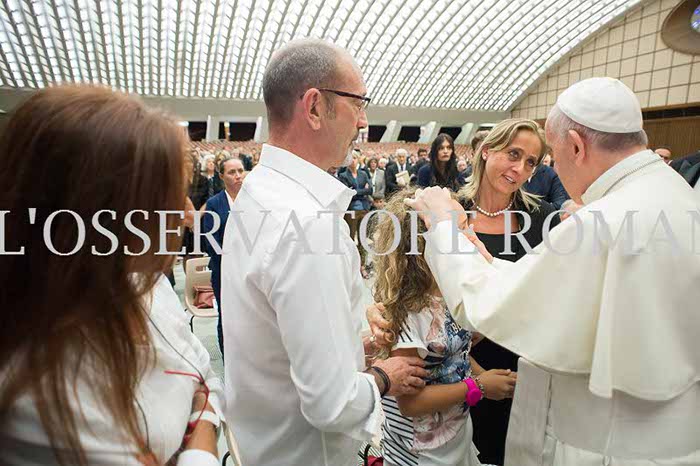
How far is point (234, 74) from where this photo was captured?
31.7 metres

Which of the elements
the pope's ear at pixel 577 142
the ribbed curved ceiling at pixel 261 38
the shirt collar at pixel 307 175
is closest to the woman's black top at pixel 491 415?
the pope's ear at pixel 577 142

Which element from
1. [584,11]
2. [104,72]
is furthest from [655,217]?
[104,72]

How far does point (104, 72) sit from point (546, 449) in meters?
36.4

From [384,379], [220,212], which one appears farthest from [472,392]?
[220,212]

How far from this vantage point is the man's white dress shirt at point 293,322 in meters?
1.08

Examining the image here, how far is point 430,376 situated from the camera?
1.78 m

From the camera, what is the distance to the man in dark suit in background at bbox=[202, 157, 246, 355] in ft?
12.4

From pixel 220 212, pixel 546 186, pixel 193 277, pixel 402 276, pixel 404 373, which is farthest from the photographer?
pixel 193 277

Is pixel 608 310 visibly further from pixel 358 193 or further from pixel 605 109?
pixel 358 193

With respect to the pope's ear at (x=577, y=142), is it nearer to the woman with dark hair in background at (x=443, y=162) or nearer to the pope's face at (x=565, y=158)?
the pope's face at (x=565, y=158)

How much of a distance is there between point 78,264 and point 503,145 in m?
2.30

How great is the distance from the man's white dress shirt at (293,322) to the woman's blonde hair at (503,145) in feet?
4.94

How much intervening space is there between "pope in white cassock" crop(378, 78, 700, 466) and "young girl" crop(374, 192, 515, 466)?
299mm

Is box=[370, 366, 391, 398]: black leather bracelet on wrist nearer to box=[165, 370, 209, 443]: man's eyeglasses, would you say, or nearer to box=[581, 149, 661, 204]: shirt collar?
box=[165, 370, 209, 443]: man's eyeglasses
